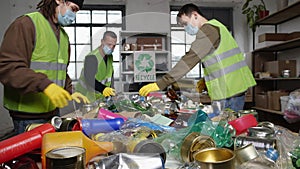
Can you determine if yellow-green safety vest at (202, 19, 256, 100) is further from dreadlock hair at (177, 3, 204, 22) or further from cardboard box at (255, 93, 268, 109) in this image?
cardboard box at (255, 93, 268, 109)

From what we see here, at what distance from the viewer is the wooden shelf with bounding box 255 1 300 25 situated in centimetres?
251

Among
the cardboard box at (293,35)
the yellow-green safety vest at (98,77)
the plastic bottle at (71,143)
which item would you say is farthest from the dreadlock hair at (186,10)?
the cardboard box at (293,35)

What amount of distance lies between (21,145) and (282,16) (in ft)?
9.95

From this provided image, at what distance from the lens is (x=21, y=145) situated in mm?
477

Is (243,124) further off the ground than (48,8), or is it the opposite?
(48,8)

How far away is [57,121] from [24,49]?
0.46m

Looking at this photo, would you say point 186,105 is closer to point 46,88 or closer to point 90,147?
point 46,88

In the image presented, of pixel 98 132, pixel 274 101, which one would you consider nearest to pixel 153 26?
pixel 98 132

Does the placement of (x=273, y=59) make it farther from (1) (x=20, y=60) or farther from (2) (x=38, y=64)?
(1) (x=20, y=60)

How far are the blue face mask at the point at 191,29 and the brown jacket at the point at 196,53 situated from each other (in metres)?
0.03

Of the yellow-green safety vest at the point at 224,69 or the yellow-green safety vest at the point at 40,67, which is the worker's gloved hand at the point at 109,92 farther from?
the yellow-green safety vest at the point at 224,69

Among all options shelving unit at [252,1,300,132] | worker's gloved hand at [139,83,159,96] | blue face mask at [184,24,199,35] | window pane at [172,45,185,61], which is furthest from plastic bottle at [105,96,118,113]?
shelving unit at [252,1,300,132]

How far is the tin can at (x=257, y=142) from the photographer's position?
20.0 inches

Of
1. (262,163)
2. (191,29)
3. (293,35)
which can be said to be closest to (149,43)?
(191,29)
